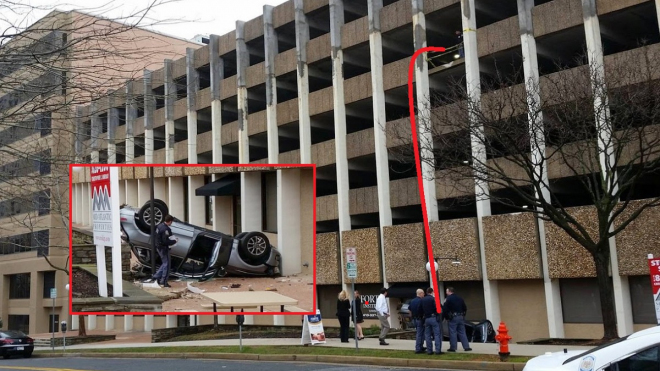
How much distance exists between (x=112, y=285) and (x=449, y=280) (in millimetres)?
18810

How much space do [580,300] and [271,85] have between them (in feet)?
66.9

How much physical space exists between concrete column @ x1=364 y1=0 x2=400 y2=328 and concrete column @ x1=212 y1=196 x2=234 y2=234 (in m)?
16.9

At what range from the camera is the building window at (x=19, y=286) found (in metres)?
56.6

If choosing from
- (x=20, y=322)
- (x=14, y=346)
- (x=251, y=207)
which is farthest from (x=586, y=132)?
(x=20, y=322)

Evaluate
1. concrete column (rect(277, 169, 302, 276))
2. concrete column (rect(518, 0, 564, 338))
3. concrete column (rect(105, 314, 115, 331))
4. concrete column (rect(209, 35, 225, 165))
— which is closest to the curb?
concrete column (rect(277, 169, 302, 276))

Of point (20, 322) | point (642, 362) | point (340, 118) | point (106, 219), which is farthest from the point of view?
point (20, 322)

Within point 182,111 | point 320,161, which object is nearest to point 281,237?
point 320,161

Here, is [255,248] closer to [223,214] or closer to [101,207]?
[223,214]

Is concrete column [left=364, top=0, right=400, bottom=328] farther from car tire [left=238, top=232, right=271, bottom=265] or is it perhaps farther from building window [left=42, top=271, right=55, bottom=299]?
building window [left=42, top=271, right=55, bottom=299]

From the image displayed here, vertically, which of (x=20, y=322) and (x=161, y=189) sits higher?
(x=161, y=189)

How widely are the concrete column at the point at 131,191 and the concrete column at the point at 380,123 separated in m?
19.1

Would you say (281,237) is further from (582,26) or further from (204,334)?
(582,26)

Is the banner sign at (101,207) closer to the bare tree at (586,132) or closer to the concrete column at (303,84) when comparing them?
the bare tree at (586,132)

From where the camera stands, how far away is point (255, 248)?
14055 mm
